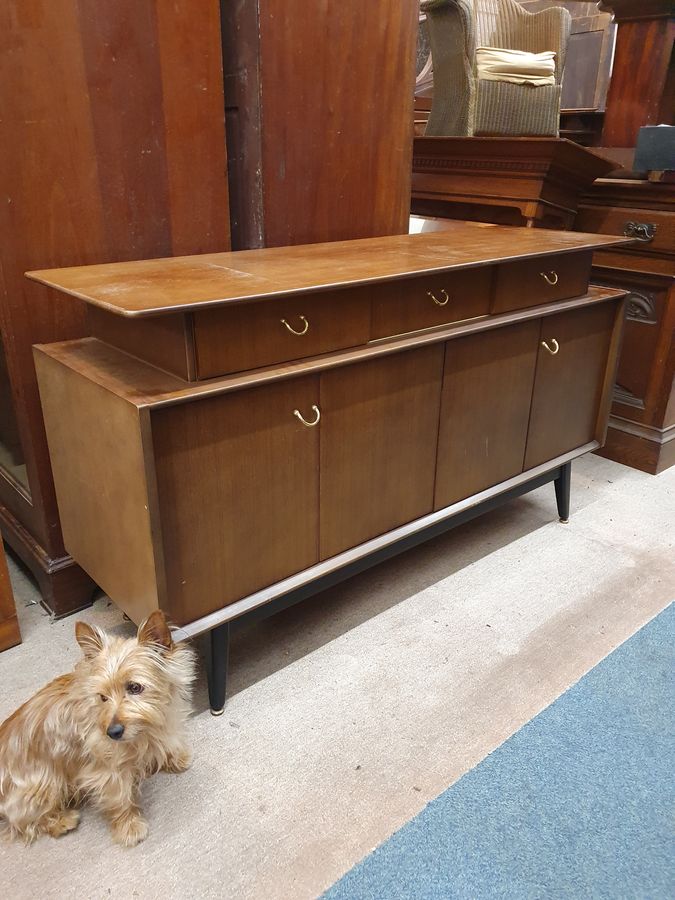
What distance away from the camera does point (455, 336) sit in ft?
5.73

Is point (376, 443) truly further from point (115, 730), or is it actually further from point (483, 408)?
point (115, 730)

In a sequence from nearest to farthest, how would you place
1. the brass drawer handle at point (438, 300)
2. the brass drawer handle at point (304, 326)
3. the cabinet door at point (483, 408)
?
the brass drawer handle at point (304, 326), the brass drawer handle at point (438, 300), the cabinet door at point (483, 408)

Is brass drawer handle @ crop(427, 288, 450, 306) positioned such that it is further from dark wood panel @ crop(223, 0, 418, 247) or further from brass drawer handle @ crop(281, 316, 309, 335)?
dark wood panel @ crop(223, 0, 418, 247)

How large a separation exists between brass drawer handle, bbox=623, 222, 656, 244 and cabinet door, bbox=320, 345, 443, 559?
1.37m

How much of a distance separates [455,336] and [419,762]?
992 mm

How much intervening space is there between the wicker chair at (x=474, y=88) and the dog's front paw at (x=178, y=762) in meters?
2.71

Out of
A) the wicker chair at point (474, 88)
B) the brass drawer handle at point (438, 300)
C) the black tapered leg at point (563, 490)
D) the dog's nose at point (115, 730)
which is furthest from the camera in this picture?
the wicker chair at point (474, 88)

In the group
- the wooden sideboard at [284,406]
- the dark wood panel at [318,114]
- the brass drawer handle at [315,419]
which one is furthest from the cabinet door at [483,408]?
A: the dark wood panel at [318,114]

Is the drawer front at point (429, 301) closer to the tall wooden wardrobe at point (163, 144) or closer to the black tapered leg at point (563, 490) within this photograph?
the tall wooden wardrobe at point (163, 144)

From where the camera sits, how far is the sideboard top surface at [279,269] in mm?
1264

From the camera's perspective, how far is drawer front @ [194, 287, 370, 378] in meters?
1.31

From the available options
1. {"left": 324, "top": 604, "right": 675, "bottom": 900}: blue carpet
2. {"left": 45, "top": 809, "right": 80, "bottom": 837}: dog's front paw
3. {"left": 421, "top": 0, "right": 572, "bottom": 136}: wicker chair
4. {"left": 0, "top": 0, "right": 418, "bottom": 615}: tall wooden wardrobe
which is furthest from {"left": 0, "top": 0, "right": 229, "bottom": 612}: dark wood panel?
{"left": 421, "top": 0, "right": 572, "bottom": 136}: wicker chair

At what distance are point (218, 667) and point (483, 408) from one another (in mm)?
979

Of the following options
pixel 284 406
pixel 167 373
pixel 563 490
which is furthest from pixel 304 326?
pixel 563 490
